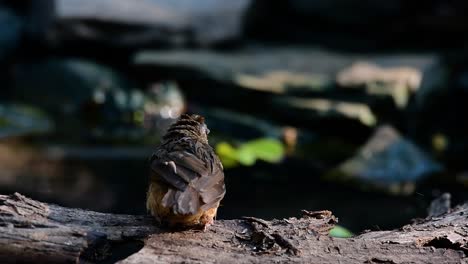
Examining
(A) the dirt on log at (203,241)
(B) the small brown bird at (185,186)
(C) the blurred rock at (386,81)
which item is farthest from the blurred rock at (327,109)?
(B) the small brown bird at (185,186)

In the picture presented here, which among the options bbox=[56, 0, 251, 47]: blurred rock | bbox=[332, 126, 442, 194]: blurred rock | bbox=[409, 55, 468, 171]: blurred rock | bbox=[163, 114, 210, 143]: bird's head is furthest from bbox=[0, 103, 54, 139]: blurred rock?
bbox=[163, 114, 210, 143]: bird's head

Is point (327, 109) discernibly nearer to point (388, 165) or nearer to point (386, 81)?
point (386, 81)

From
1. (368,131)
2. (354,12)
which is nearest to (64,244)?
(368,131)

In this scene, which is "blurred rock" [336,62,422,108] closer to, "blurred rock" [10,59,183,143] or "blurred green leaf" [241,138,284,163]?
"blurred green leaf" [241,138,284,163]

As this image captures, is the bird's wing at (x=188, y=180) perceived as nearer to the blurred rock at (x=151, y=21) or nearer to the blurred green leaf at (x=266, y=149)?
the blurred green leaf at (x=266, y=149)

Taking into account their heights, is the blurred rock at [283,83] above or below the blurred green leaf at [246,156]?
above

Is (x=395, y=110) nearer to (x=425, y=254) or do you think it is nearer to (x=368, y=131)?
(x=368, y=131)
